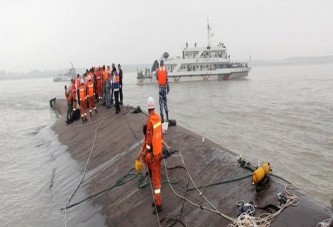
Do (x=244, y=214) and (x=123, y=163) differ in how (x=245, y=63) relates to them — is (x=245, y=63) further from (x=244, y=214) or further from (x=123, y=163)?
(x=244, y=214)

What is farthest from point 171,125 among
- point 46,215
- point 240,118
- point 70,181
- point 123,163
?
point 240,118

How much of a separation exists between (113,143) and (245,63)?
58491 mm

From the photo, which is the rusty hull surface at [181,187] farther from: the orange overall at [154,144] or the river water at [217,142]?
the orange overall at [154,144]

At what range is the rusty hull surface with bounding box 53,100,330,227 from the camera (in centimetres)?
654

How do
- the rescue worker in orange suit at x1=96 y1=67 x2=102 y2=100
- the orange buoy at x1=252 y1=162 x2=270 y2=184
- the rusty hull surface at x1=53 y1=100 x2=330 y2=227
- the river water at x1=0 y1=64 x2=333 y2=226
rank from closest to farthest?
the rusty hull surface at x1=53 y1=100 x2=330 y2=227 < the orange buoy at x1=252 y1=162 x2=270 y2=184 < the river water at x1=0 y1=64 x2=333 y2=226 < the rescue worker in orange suit at x1=96 y1=67 x2=102 y2=100

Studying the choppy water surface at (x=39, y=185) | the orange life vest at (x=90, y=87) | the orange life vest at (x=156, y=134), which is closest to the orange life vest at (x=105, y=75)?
the orange life vest at (x=90, y=87)

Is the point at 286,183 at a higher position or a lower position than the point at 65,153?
higher

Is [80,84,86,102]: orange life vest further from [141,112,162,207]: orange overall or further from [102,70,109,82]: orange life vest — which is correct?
[141,112,162,207]: orange overall

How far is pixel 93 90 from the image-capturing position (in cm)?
1875

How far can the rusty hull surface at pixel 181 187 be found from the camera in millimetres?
6543

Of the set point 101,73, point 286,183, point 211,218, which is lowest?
point 211,218

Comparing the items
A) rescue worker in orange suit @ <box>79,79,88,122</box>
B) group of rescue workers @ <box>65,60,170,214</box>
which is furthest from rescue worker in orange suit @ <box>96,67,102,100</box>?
rescue worker in orange suit @ <box>79,79,88,122</box>

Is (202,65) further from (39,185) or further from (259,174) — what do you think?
(259,174)

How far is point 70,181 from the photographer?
1262 centimetres
